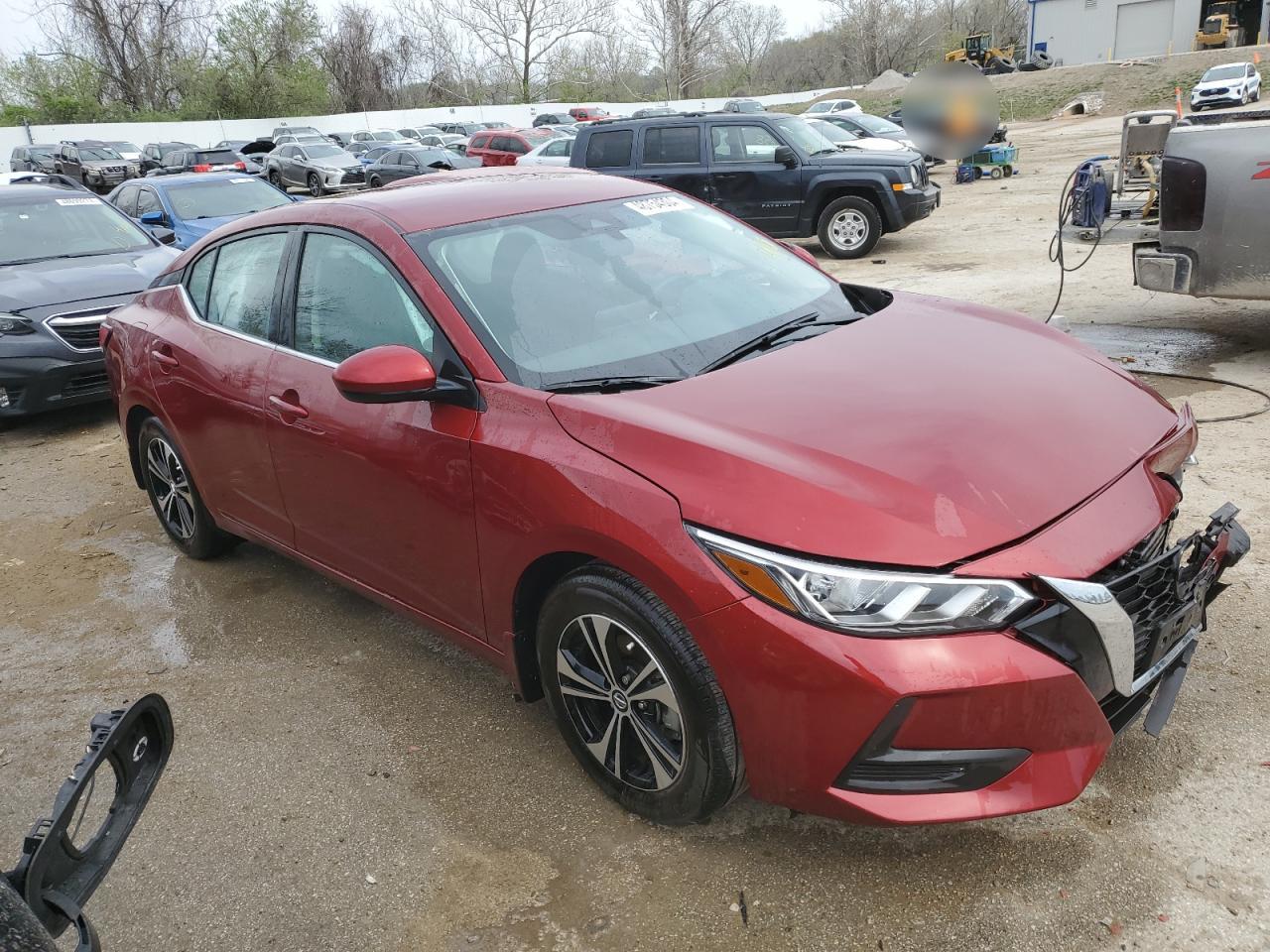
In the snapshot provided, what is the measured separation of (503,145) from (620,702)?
24.0m

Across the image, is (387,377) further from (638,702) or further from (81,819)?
(81,819)

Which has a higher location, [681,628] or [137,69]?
[137,69]

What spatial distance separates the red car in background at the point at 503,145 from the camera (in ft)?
78.9

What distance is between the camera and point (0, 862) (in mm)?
2900

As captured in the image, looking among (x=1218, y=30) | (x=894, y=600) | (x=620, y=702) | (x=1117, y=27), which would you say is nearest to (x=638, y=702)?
(x=620, y=702)

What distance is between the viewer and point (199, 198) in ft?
38.7

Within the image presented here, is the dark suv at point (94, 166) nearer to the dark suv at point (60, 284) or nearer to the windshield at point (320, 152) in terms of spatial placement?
the windshield at point (320, 152)

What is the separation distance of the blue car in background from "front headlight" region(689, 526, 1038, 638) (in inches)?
423

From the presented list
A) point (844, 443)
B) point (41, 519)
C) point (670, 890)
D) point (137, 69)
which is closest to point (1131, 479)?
point (844, 443)

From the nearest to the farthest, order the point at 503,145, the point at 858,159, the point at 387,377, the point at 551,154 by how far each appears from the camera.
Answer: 1. the point at 387,377
2. the point at 858,159
3. the point at 551,154
4. the point at 503,145

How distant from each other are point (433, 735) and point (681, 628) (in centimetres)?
129

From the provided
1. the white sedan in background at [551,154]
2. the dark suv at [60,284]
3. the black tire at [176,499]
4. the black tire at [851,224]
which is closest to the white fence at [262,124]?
the white sedan in background at [551,154]

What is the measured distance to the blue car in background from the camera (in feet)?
37.6

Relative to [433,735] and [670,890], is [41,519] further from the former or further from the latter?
[670,890]
